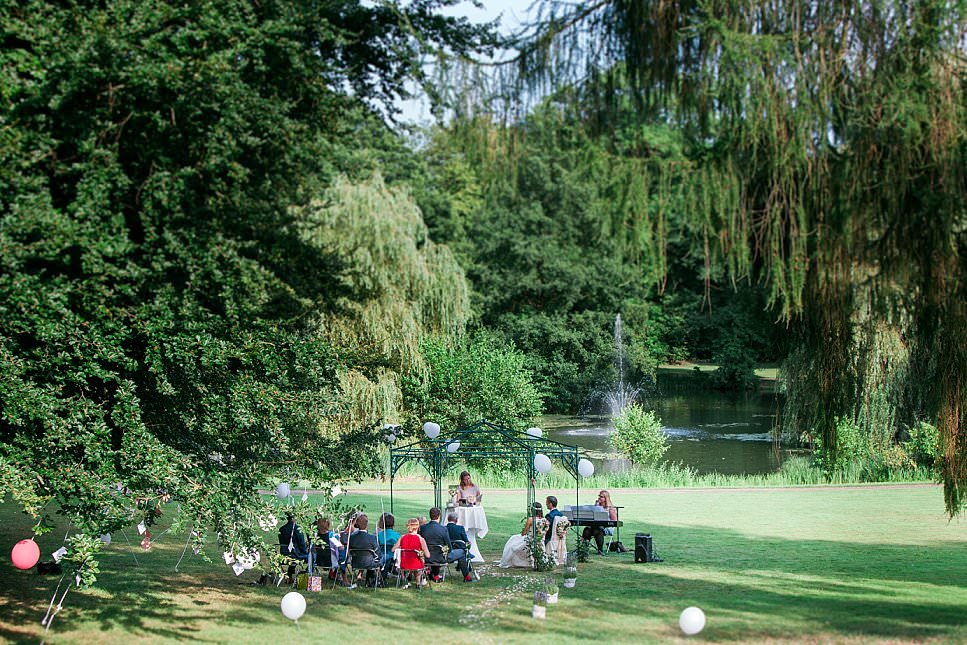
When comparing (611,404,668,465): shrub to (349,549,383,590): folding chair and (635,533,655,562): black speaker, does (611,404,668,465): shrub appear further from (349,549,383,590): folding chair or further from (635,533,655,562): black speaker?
(349,549,383,590): folding chair

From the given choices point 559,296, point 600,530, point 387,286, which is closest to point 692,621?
point 600,530

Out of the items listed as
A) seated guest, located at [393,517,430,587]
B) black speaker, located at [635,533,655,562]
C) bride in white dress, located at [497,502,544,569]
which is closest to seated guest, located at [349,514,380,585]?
seated guest, located at [393,517,430,587]

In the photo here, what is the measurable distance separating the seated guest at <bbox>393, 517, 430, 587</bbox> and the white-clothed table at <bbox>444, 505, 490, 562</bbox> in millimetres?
2351

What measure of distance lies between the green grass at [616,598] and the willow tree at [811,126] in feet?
12.6

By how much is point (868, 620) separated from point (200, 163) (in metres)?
8.67

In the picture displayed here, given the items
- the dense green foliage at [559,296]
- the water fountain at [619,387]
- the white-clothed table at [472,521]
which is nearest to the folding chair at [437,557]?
the white-clothed table at [472,521]

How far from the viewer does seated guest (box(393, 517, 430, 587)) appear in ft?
44.1

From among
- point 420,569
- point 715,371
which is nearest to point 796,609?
point 420,569

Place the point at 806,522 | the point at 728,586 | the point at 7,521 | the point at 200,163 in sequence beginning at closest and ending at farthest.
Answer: the point at 200,163, the point at 728,586, the point at 7,521, the point at 806,522

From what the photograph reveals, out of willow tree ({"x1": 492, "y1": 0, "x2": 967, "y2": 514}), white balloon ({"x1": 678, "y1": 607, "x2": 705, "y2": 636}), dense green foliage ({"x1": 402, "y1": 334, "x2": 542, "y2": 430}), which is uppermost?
willow tree ({"x1": 492, "y1": 0, "x2": 967, "y2": 514})

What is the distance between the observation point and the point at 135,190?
10.2m

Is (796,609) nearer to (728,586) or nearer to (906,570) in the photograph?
(728,586)

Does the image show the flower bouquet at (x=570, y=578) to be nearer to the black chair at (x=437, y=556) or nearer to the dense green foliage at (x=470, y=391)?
the black chair at (x=437, y=556)

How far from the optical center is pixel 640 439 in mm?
33219
